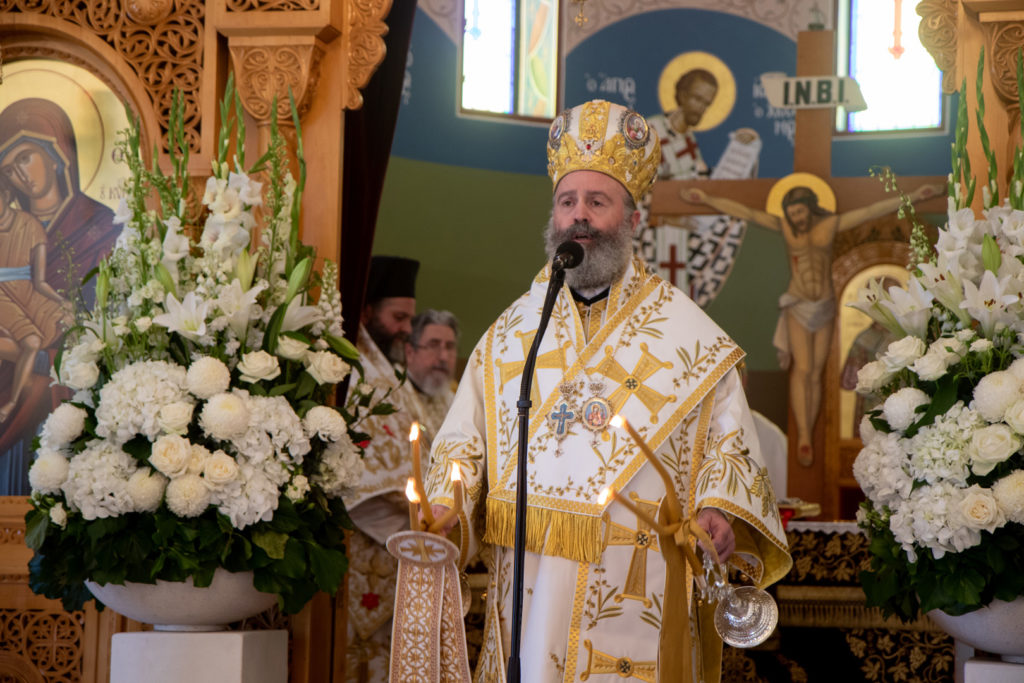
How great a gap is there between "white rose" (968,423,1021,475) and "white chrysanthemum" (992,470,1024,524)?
0.05 m

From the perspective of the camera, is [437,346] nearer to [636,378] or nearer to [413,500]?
[636,378]

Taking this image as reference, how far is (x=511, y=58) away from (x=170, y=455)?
18.4 ft

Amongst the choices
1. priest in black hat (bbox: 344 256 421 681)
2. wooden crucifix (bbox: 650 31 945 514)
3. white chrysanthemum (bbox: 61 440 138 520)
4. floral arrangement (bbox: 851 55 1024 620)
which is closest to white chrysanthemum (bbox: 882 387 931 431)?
floral arrangement (bbox: 851 55 1024 620)

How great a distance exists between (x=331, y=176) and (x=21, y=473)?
150 cm

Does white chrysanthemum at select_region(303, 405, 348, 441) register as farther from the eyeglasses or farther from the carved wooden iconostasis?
the eyeglasses

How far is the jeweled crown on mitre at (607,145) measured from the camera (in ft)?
12.5

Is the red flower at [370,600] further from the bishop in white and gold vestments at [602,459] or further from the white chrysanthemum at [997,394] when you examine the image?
the white chrysanthemum at [997,394]

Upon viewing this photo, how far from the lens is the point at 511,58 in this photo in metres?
8.52

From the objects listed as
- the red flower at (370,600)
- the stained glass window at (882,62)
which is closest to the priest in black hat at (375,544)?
the red flower at (370,600)

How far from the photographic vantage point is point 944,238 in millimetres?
3586

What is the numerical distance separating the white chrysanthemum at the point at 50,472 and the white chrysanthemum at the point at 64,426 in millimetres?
42

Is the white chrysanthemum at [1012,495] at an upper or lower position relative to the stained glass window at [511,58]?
lower

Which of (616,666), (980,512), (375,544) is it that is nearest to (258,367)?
(616,666)

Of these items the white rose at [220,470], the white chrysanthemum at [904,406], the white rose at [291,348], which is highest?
the white rose at [291,348]
